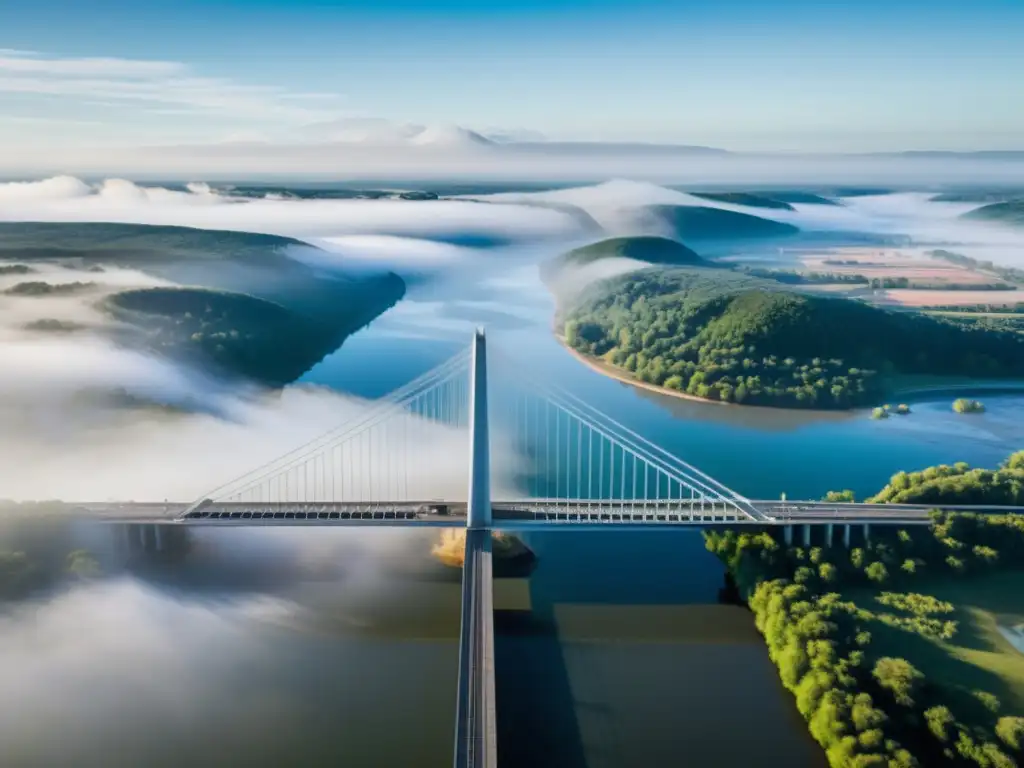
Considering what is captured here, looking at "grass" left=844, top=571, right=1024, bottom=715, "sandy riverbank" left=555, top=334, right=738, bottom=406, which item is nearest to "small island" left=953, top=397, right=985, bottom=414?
"sandy riverbank" left=555, top=334, right=738, bottom=406

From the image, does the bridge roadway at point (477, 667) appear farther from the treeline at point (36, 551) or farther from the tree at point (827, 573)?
the treeline at point (36, 551)

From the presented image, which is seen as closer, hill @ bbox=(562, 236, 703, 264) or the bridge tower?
the bridge tower

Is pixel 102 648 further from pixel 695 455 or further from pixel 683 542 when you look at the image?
pixel 695 455

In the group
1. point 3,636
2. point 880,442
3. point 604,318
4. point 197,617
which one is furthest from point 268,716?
point 604,318

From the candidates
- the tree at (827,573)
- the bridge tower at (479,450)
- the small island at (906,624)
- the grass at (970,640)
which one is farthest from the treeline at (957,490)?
the bridge tower at (479,450)

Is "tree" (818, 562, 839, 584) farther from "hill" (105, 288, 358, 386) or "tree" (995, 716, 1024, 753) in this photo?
"hill" (105, 288, 358, 386)

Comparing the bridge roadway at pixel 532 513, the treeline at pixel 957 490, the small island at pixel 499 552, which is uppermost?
the treeline at pixel 957 490

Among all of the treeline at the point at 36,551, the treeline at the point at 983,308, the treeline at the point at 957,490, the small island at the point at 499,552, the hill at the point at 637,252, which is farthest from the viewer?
the hill at the point at 637,252
